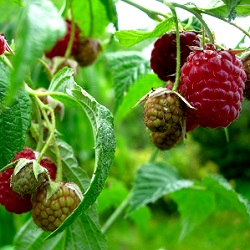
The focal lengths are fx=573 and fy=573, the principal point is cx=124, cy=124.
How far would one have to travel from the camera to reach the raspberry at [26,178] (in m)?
0.63

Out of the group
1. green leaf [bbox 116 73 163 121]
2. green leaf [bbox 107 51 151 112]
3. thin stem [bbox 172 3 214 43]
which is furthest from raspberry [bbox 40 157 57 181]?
green leaf [bbox 116 73 163 121]

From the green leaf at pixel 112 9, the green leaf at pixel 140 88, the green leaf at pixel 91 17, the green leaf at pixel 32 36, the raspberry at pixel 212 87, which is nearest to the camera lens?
the green leaf at pixel 32 36

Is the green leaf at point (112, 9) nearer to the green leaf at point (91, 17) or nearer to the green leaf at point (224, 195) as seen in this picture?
the green leaf at point (91, 17)

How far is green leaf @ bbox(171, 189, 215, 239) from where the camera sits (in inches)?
55.3

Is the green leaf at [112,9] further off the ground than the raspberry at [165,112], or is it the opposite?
the green leaf at [112,9]

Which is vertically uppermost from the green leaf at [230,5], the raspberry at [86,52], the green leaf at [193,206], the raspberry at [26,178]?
the green leaf at [230,5]

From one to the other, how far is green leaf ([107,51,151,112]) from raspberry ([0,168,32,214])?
41 centimetres

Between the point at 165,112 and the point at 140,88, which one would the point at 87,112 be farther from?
the point at 140,88

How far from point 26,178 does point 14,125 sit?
2.4 inches

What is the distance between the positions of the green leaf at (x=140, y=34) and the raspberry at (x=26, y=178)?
209 mm

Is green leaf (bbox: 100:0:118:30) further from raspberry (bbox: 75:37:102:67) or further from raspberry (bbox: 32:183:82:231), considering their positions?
raspberry (bbox: 32:183:82:231)

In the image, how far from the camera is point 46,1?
15.4 inches

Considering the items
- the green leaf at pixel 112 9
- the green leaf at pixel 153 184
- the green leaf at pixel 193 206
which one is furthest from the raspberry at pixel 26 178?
the green leaf at pixel 193 206

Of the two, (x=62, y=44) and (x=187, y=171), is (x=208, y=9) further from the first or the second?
(x=187, y=171)
